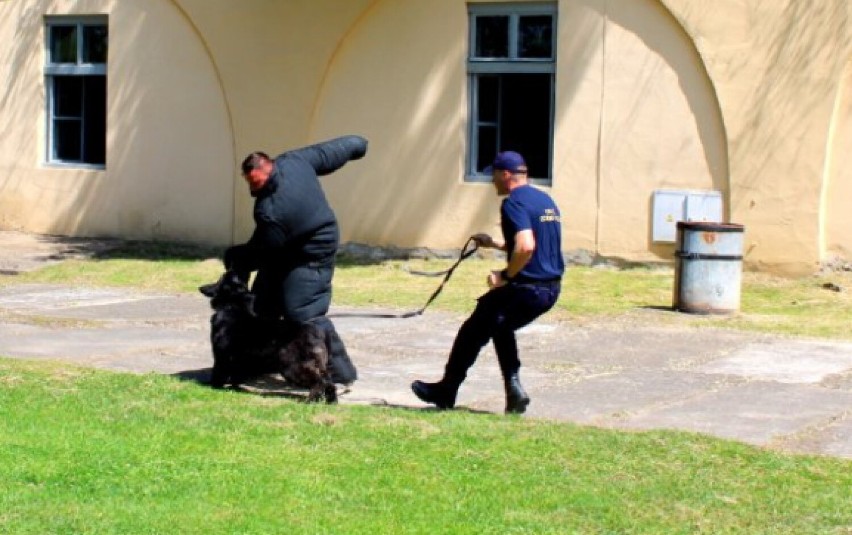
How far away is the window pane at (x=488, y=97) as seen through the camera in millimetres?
17891

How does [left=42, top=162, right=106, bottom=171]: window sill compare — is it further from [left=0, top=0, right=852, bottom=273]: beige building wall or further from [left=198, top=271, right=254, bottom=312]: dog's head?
[left=198, top=271, right=254, bottom=312]: dog's head

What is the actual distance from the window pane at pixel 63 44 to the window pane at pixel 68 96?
0.84 feet

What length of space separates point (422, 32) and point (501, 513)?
11.6 m

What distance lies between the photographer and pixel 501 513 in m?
7.19

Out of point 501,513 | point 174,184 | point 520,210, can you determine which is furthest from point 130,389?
point 174,184

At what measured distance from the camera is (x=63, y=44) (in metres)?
21.3

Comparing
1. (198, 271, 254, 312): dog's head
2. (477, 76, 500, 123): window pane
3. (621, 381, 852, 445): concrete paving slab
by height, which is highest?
(477, 76, 500, 123): window pane

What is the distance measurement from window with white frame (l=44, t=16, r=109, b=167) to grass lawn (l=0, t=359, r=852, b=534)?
11667 mm

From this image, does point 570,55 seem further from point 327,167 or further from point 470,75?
point 327,167

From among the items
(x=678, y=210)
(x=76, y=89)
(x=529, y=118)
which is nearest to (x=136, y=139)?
(x=76, y=89)

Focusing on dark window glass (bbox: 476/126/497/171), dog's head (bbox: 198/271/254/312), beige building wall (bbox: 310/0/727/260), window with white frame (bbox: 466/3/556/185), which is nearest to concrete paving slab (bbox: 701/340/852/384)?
dog's head (bbox: 198/271/254/312)

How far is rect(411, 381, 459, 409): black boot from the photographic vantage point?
9750 millimetres

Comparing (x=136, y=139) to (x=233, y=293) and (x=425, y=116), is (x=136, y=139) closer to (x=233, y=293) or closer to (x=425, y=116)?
(x=425, y=116)

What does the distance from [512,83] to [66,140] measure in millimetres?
6894
